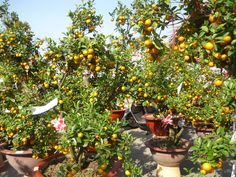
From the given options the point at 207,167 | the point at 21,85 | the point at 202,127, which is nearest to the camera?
the point at 207,167

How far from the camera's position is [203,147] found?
7.02 feet

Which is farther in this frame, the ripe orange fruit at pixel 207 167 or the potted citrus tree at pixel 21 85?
the potted citrus tree at pixel 21 85

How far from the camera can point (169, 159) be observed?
451 centimetres

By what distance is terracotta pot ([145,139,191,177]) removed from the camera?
4.50 meters

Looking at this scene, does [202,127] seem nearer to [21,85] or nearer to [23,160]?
[23,160]

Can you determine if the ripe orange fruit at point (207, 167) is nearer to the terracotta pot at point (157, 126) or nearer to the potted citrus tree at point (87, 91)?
the potted citrus tree at point (87, 91)

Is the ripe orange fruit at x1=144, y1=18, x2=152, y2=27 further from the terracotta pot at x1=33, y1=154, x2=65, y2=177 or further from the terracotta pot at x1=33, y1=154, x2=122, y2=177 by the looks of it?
the terracotta pot at x1=33, y1=154, x2=65, y2=177

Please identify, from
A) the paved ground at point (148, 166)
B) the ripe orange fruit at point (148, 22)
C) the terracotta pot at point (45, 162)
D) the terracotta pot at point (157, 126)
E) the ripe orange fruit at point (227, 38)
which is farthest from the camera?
the terracotta pot at point (157, 126)

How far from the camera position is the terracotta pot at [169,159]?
4.50 m

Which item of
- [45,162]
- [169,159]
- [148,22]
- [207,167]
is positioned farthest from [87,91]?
[169,159]

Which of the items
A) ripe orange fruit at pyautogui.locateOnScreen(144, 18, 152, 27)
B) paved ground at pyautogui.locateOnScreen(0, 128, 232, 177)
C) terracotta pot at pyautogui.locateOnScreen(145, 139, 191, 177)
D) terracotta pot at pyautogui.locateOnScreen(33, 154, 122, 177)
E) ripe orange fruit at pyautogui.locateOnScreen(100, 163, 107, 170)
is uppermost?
ripe orange fruit at pyautogui.locateOnScreen(144, 18, 152, 27)

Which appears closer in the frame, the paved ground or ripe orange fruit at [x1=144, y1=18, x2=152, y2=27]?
ripe orange fruit at [x1=144, y1=18, x2=152, y2=27]

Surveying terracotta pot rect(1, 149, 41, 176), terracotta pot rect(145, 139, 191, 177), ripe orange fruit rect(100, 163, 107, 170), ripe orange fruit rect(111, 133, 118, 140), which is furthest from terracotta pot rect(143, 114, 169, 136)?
ripe orange fruit rect(111, 133, 118, 140)

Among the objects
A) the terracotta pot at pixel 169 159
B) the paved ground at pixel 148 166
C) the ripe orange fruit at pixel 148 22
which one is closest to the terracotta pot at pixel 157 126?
the paved ground at pixel 148 166
